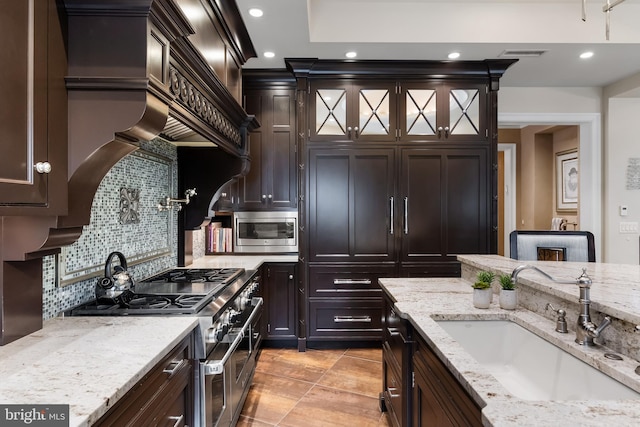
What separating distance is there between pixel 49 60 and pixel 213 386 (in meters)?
1.46

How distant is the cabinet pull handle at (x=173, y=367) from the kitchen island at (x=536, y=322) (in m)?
0.95

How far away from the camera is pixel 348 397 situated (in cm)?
259

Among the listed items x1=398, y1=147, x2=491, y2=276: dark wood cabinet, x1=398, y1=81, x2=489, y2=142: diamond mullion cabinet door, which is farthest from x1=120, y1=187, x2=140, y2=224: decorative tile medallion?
x1=398, y1=81, x2=489, y2=142: diamond mullion cabinet door

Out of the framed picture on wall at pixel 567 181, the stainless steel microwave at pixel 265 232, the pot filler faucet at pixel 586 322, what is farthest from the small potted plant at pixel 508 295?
the framed picture on wall at pixel 567 181

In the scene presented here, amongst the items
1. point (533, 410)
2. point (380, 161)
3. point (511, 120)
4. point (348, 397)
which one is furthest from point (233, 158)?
point (511, 120)

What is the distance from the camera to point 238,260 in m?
3.33

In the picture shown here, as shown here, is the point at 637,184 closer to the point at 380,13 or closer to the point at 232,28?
the point at 380,13

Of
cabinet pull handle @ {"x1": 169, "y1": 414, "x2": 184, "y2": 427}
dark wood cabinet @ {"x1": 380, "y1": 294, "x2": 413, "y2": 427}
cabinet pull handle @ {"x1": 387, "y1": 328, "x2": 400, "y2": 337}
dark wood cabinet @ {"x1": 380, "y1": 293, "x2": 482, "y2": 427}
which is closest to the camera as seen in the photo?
dark wood cabinet @ {"x1": 380, "y1": 293, "x2": 482, "y2": 427}

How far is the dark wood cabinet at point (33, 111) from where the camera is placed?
3.19 feet

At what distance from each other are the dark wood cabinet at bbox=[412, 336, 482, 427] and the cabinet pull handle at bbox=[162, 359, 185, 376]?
96cm

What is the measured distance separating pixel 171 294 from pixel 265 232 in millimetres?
1830

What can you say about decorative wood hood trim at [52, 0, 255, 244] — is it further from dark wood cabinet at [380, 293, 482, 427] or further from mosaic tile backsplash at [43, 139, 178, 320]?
dark wood cabinet at [380, 293, 482, 427]

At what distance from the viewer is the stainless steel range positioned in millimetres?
1565

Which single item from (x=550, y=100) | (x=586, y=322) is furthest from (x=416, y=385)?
(x=550, y=100)
